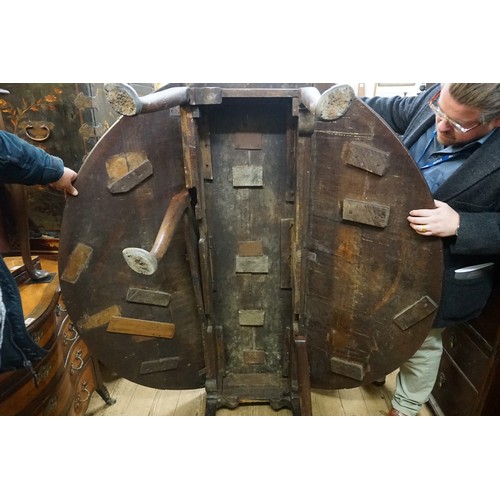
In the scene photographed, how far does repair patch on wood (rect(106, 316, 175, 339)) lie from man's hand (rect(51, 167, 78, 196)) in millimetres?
460

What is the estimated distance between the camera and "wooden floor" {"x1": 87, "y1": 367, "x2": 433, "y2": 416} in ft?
5.08

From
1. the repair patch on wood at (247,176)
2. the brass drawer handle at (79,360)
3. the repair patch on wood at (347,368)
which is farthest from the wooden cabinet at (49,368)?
the repair patch on wood at (347,368)

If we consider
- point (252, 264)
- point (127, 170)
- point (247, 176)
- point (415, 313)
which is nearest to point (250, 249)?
point (252, 264)

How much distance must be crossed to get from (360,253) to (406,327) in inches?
11.9

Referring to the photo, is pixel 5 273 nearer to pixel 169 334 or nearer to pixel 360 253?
pixel 169 334

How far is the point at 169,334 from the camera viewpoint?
1.36 meters

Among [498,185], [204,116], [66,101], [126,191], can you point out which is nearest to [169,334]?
[126,191]

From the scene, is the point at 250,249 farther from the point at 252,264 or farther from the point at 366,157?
the point at 366,157

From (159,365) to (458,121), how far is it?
1.27 m

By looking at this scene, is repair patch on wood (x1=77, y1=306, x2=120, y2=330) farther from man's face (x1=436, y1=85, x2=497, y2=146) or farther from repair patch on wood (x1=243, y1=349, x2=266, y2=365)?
man's face (x1=436, y1=85, x2=497, y2=146)

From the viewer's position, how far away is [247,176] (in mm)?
1164

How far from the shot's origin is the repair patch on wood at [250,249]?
4.15 feet

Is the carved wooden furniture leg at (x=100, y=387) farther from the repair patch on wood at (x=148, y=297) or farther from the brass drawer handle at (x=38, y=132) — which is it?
the brass drawer handle at (x=38, y=132)
